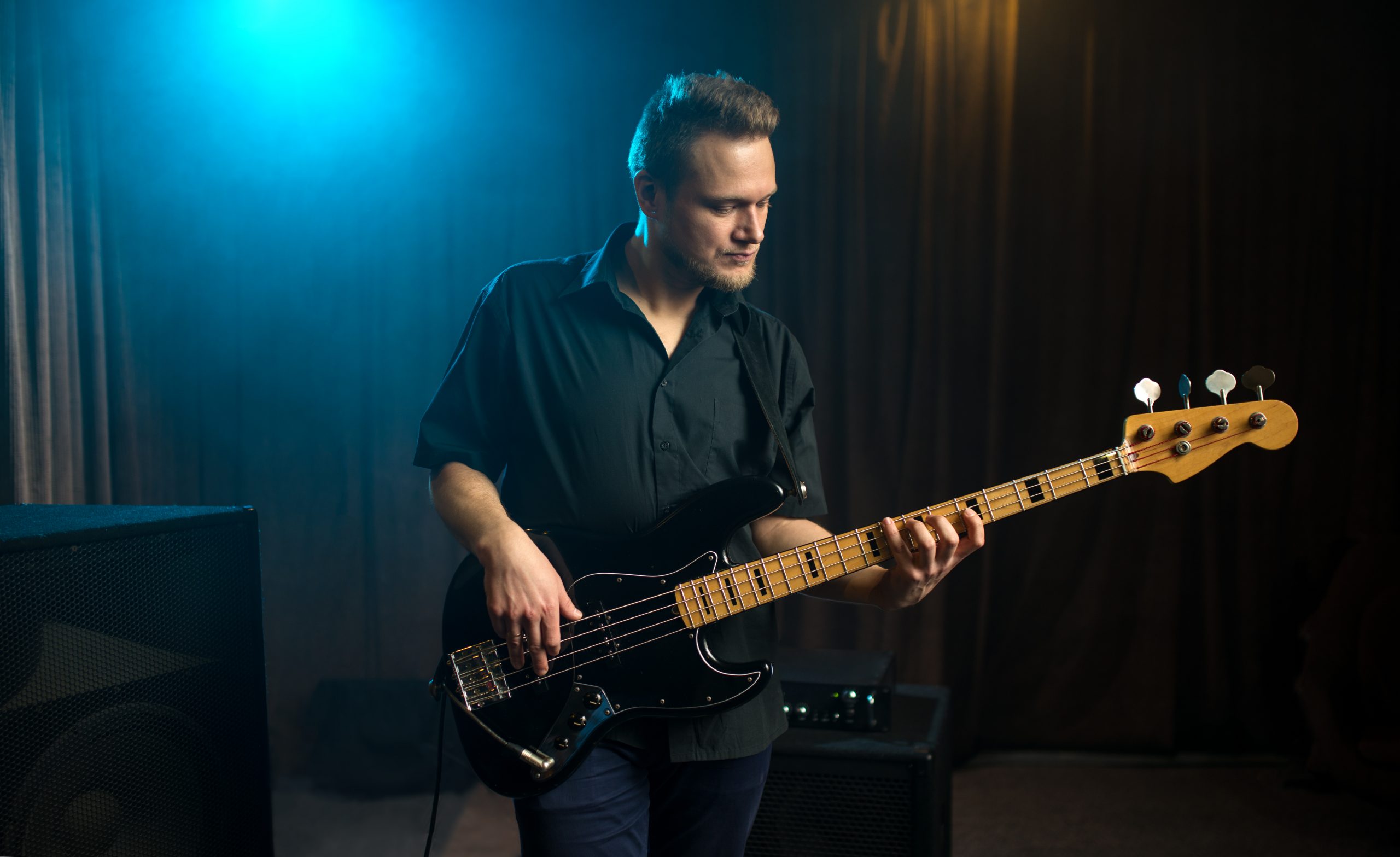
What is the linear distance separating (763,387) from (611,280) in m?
0.27

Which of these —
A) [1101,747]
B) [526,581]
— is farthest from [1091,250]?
[526,581]

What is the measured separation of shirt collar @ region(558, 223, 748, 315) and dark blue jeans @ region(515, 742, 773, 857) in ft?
2.06

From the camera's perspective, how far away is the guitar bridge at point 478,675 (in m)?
1.24

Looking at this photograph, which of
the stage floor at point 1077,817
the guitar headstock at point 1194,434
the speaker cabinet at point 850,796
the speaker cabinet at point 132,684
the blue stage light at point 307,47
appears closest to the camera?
the speaker cabinet at point 132,684

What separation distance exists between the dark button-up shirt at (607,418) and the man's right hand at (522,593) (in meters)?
0.13

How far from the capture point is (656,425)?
1303 millimetres

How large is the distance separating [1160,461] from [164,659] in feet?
4.53

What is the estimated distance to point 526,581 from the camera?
1135 millimetres

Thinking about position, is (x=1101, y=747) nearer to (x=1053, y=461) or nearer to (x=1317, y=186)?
(x=1053, y=461)

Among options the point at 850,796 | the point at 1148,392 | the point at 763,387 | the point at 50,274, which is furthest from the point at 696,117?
the point at 50,274

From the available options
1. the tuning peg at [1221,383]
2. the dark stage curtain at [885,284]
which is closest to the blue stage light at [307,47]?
the dark stage curtain at [885,284]

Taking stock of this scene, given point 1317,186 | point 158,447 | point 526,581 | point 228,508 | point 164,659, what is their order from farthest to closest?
point 158,447 < point 1317,186 < point 228,508 < point 164,659 < point 526,581

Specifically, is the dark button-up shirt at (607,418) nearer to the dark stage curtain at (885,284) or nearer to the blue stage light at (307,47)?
the dark stage curtain at (885,284)

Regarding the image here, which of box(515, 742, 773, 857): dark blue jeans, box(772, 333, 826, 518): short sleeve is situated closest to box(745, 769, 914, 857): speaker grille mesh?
box(515, 742, 773, 857): dark blue jeans
